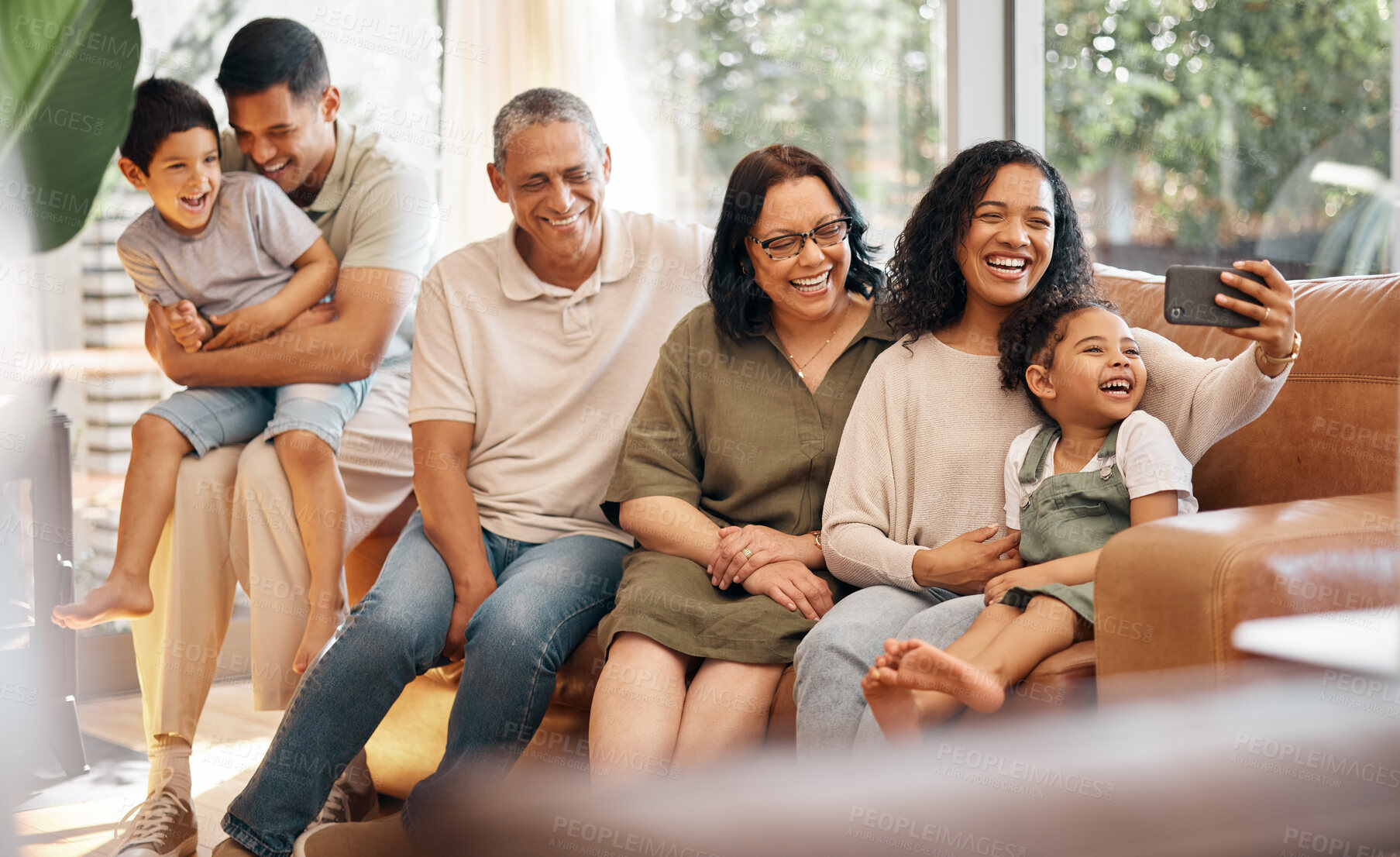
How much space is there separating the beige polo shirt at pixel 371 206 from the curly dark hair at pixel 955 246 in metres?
0.95

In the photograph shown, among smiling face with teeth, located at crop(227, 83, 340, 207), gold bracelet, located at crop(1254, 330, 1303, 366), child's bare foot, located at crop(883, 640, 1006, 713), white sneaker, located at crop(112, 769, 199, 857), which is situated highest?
smiling face with teeth, located at crop(227, 83, 340, 207)

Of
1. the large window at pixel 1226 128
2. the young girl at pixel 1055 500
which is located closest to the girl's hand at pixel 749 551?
the young girl at pixel 1055 500

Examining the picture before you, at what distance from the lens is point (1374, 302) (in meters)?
1.44

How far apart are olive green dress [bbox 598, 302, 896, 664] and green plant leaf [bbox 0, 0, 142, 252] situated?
0.97 meters

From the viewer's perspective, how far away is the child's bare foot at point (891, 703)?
1143 mm

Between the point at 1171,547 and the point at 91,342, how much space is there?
2476 mm

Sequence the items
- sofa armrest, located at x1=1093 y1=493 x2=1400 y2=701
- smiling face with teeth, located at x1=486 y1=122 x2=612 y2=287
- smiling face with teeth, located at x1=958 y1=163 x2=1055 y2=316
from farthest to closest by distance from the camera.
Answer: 1. smiling face with teeth, located at x1=486 y1=122 x2=612 y2=287
2. smiling face with teeth, located at x1=958 y1=163 x2=1055 y2=316
3. sofa armrest, located at x1=1093 y1=493 x2=1400 y2=701

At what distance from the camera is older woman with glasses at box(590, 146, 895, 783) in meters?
1.39

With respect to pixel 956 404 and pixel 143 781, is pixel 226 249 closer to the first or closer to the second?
pixel 143 781

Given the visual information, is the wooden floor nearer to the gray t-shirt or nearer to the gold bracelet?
the gray t-shirt

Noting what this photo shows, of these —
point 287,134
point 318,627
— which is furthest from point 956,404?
point 287,134

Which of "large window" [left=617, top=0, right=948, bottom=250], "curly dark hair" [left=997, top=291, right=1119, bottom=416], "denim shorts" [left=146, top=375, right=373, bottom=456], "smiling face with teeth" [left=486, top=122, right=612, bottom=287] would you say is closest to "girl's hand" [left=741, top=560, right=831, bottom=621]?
→ "curly dark hair" [left=997, top=291, right=1119, bottom=416]

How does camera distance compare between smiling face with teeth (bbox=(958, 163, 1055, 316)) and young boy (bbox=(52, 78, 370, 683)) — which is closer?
smiling face with teeth (bbox=(958, 163, 1055, 316))

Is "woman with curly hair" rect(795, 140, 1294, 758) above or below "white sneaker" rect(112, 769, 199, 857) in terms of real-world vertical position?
above
